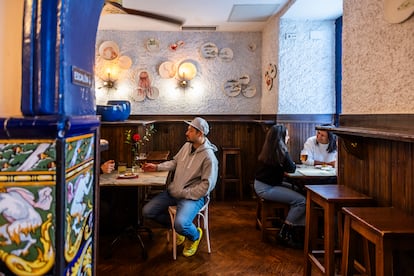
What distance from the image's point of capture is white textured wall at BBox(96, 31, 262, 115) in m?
5.54

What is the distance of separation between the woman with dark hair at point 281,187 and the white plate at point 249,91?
2.17 m

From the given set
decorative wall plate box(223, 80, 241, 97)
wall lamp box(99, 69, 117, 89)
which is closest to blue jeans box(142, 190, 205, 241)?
decorative wall plate box(223, 80, 241, 97)

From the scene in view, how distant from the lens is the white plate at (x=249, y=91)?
5625mm

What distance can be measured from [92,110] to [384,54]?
1.89 meters

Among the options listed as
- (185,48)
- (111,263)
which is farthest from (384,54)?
(185,48)

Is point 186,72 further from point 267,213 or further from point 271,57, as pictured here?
point 267,213

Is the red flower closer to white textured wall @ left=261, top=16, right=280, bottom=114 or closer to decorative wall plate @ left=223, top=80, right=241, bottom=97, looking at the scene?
white textured wall @ left=261, top=16, right=280, bottom=114

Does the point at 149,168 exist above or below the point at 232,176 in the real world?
above

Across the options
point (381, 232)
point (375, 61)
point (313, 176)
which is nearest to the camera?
point (381, 232)

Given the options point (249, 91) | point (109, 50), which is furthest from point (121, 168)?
point (249, 91)

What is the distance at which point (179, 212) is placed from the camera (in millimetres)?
2951

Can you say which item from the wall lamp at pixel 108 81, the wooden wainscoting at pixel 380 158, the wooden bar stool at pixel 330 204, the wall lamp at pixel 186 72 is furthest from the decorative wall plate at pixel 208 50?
the wooden bar stool at pixel 330 204

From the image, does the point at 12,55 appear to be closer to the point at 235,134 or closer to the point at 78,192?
the point at 78,192

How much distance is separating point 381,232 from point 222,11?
3875 millimetres
